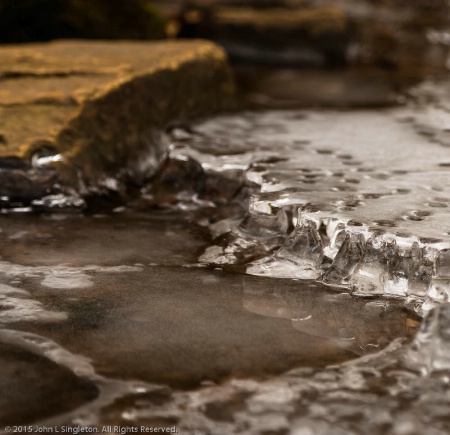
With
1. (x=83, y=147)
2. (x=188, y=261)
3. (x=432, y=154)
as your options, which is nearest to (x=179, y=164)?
(x=83, y=147)

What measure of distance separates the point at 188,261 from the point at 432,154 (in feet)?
4.05

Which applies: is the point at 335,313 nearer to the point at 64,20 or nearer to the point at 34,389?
the point at 34,389

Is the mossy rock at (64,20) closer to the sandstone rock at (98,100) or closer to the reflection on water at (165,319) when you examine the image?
the sandstone rock at (98,100)

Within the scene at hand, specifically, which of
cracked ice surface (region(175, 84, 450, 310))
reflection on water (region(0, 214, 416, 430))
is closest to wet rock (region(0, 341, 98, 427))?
reflection on water (region(0, 214, 416, 430))

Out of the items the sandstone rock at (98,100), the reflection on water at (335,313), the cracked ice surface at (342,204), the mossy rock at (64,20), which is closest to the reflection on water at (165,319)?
the reflection on water at (335,313)

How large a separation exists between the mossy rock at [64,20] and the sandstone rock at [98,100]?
1.47m

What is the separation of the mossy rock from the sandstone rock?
147 centimetres

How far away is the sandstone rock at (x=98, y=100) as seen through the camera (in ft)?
9.76

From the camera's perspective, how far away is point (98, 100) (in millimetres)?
3141

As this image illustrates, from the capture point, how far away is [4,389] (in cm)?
159

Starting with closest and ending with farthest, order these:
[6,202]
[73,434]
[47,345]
Answer: [73,434]
[47,345]
[6,202]

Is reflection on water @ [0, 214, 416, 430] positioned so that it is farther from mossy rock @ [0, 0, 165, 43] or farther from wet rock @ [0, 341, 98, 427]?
mossy rock @ [0, 0, 165, 43]

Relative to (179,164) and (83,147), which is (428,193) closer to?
(179,164)

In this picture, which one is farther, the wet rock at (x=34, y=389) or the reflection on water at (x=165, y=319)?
the reflection on water at (x=165, y=319)
